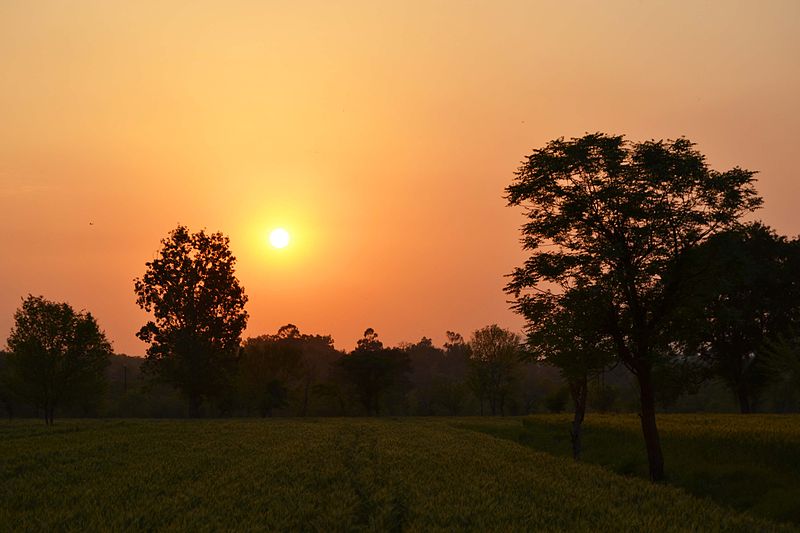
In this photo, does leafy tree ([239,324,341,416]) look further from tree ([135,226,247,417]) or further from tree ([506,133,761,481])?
tree ([506,133,761,481])

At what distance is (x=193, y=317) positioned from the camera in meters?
78.8

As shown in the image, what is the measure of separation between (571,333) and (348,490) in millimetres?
12715

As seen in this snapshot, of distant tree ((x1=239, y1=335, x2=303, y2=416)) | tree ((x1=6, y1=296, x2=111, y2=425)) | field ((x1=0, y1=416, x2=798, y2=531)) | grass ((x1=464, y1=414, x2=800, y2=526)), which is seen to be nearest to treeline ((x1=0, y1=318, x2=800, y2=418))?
distant tree ((x1=239, y1=335, x2=303, y2=416))

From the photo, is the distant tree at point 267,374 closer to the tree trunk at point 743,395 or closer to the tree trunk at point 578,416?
the tree trunk at point 743,395

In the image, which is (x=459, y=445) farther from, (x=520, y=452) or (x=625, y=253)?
Result: (x=625, y=253)

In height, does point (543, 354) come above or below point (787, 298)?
below

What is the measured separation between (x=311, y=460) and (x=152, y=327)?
55.9m

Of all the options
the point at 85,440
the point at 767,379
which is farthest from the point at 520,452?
the point at 767,379

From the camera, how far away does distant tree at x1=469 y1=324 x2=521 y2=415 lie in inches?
4407

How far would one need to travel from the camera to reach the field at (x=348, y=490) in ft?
51.7

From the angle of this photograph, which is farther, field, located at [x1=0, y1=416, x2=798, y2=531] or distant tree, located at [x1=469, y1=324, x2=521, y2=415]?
distant tree, located at [x1=469, y1=324, x2=521, y2=415]

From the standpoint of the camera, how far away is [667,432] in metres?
35.8

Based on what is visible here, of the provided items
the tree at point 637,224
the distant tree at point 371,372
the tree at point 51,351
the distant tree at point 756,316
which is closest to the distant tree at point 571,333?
the tree at point 637,224

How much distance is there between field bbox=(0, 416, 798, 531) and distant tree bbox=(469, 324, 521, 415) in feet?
248
